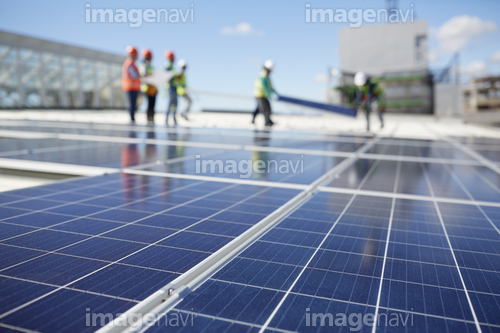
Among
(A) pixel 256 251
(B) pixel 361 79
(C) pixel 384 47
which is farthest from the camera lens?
(C) pixel 384 47

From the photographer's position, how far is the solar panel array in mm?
2113

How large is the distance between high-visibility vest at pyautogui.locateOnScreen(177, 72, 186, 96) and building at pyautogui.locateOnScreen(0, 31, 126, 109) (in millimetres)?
13027

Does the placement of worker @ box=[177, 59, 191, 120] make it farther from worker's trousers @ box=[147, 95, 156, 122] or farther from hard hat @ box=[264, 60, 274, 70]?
hard hat @ box=[264, 60, 274, 70]

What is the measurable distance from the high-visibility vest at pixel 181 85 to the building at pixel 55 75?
1303 cm

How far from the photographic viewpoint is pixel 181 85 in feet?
63.8

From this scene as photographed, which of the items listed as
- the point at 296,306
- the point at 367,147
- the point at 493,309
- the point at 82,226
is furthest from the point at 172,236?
the point at 367,147

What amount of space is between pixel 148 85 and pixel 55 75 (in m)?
14.5

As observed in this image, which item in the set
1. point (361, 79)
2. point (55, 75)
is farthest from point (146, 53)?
point (55, 75)

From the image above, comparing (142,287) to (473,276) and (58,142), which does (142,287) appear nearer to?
(473,276)

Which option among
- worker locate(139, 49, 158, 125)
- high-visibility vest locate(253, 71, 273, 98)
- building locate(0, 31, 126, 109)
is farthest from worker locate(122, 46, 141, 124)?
building locate(0, 31, 126, 109)

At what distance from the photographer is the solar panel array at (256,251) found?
211 cm

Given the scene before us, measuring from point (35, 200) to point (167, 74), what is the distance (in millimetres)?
14961

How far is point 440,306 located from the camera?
7.52 feet

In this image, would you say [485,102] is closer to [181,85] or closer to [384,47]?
[181,85]
